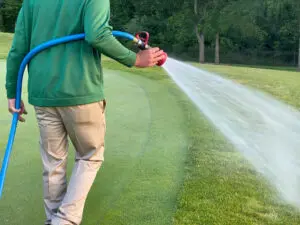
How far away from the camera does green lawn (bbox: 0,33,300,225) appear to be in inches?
117

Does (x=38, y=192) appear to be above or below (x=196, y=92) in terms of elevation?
below

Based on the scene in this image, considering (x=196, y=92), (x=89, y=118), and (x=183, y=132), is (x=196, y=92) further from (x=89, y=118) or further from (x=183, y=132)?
(x=89, y=118)

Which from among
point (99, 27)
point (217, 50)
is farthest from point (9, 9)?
point (99, 27)

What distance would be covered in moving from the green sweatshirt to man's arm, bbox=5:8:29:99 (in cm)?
2

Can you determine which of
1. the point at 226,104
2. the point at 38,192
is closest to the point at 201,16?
the point at 226,104

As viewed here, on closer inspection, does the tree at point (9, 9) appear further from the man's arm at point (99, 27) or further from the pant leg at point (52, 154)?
the man's arm at point (99, 27)

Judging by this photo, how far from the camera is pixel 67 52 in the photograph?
→ 102 inches

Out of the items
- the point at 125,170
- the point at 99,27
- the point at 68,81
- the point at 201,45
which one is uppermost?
the point at 99,27

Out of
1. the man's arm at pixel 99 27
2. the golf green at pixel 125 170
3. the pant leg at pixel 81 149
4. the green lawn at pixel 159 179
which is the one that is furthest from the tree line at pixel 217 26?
the man's arm at pixel 99 27

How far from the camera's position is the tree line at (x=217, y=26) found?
37312 millimetres

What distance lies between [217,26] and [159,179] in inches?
1408

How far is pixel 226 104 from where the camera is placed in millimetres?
5535

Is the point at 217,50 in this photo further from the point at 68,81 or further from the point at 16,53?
the point at 68,81

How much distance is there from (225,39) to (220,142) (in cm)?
3668
